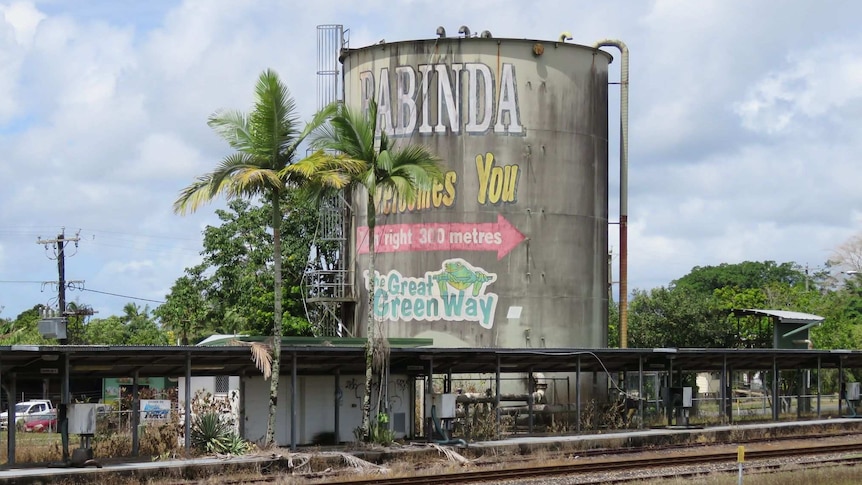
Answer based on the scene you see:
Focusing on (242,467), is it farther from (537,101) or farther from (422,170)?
(537,101)

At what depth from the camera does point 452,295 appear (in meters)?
45.2

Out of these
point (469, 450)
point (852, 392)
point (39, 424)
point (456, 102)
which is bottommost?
point (39, 424)

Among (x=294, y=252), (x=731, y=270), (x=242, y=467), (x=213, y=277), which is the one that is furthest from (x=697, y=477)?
(x=731, y=270)

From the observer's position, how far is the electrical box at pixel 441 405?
3172 centimetres

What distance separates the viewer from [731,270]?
13638 cm

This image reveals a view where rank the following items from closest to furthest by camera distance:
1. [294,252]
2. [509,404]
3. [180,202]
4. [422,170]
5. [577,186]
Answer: [180,202] → [422,170] → [509,404] → [577,186] → [294,252]

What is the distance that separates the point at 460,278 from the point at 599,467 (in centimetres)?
1809

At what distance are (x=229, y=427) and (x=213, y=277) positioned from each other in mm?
31852

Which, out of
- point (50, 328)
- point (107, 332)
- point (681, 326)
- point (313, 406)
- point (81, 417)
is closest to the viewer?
point (81, 417)

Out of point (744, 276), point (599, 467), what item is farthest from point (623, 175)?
point (744, 276)

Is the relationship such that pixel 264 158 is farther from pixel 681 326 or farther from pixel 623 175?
pixel 681 326

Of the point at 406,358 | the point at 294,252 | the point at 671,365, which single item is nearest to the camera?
the point at 406,358

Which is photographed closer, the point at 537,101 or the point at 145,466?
the point at 145,466

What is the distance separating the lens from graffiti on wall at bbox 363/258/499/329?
45031 millimetres
